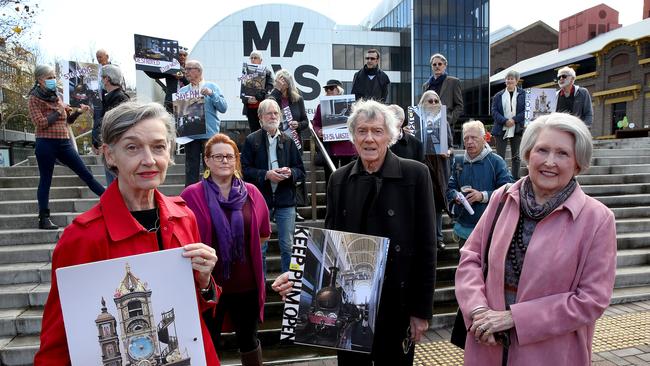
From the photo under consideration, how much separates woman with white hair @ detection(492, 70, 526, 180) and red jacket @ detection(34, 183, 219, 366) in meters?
6.83

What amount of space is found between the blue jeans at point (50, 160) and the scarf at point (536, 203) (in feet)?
17.9

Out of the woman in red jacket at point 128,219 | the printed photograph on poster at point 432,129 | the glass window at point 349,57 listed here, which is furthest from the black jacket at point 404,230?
the glass window at point 349,57

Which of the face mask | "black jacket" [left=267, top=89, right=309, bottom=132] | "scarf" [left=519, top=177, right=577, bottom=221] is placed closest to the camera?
"scarf" [left=519, top=177, right=577, bottom=221]

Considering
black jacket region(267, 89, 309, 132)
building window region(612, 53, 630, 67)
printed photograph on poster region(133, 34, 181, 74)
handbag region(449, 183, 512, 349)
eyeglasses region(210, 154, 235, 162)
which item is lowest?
handbag region(449, 183, 512, 349)

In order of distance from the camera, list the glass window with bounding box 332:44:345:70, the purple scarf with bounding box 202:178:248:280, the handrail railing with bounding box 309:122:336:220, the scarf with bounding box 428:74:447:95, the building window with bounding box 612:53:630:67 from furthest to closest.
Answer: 1. the glass window with bounding box 332:44:345:70
2. the building window with bounding box 612:53:630:67
3. the scarf with bounding box 428:74:447:95
4. the handrail railing with bounding box 309:122:336:220
5. the purple scarf with bounding box 202:178:248:280

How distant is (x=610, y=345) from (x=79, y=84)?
848 centimetres

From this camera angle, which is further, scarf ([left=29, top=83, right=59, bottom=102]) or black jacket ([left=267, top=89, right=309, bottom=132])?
black jacket ([left=267, top=89, right=309, bottom=132])

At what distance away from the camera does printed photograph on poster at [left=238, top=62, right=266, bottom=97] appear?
682 cm

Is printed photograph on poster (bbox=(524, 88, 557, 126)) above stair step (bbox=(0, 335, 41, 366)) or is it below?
above

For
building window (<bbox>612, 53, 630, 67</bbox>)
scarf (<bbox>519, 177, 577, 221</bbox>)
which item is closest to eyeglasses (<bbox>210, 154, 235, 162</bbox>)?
scarf (<bbox>519, 177, 577, 221</bbox>)

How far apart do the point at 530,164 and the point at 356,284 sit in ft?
3.50

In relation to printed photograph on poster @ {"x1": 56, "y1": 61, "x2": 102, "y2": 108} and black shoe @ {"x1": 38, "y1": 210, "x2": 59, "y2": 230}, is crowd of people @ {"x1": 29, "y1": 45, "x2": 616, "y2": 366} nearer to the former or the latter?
black shoe @ {"x1": 38, "y1": 210, "x2": 59, "y2": 230}

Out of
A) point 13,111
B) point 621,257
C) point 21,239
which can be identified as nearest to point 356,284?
point 21,239

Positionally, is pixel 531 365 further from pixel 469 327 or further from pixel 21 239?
pixel 21 239
